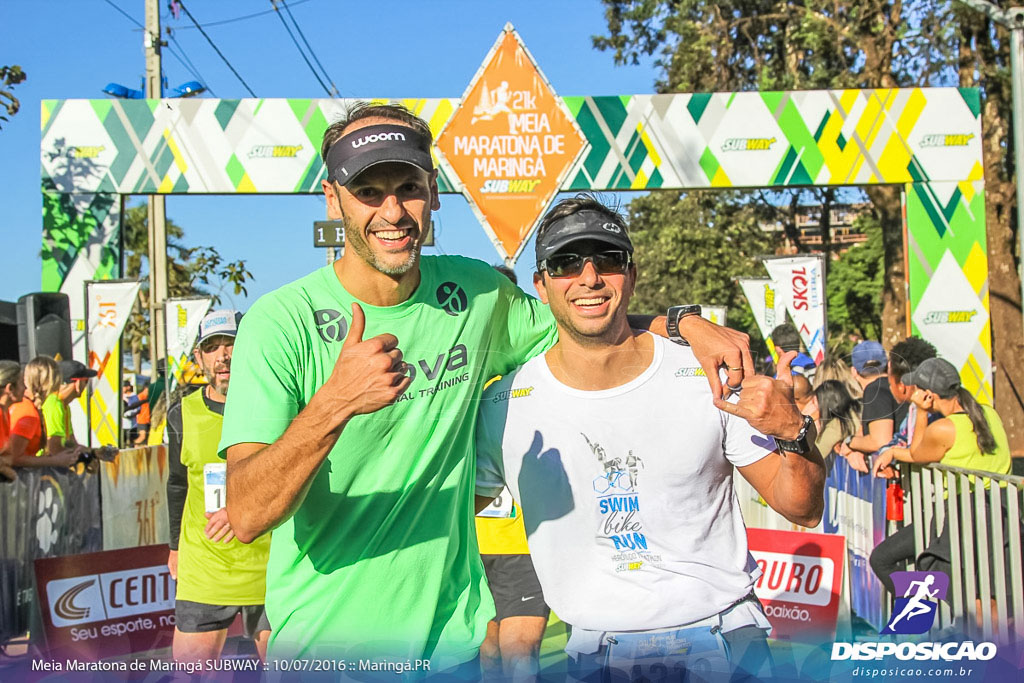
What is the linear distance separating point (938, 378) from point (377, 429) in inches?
163

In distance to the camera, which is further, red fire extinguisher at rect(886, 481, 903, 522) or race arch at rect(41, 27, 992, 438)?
red fire extinguisher at rect(886, 481, 903, 522)

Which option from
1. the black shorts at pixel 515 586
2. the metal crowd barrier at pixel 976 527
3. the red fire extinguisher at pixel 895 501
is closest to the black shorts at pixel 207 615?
the black shorts at pixel 515 586

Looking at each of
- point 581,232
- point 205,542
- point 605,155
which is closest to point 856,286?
point 605,155

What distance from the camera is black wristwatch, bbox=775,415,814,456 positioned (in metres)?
1.85

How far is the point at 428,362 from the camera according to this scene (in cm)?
206

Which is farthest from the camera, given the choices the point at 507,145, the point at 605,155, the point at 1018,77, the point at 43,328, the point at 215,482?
the point at 605,155

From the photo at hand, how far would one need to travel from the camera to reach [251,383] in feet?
6.09

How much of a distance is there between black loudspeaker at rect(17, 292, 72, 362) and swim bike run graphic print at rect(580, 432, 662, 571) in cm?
425

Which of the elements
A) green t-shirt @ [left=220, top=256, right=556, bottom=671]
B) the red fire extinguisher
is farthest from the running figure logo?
the red fire extinguisher

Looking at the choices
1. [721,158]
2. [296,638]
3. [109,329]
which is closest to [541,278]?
[296,638]

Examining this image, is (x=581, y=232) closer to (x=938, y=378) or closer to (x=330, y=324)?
(x=330, y=324)

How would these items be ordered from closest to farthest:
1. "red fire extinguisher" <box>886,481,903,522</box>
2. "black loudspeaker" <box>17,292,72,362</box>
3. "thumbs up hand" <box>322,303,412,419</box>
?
"thumbs up hand" <box>322,303,412,419</box> → "red fire extinguisher" <box>886,481,903,522</box> → "black loudspeaker" <box>17,292,72,362</box>

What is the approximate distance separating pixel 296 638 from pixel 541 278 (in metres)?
0.90

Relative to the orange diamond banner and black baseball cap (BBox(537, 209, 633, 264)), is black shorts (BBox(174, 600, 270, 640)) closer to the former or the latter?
the orange diamond banner
